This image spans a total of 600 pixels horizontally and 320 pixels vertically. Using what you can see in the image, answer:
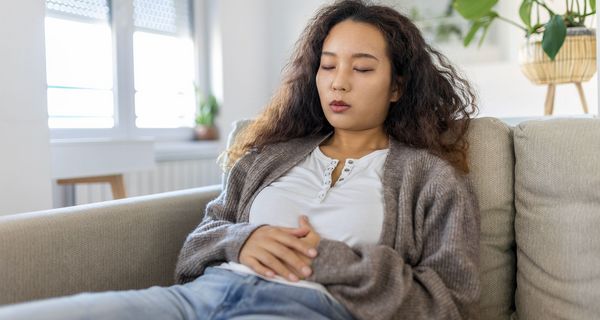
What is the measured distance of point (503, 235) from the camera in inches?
46.6

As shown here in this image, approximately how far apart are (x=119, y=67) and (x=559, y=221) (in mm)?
2356

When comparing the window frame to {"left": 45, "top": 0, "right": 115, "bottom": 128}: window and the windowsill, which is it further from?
the windowsill

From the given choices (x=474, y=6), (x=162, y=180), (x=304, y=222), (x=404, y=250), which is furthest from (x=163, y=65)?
(x=404, y=250)

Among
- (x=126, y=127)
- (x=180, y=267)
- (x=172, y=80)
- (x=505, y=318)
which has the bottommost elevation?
(x=505, y=318)

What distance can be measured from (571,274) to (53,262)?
38.0 inches

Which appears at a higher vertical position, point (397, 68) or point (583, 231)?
point (397, 68)

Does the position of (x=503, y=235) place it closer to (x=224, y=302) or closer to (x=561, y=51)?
(x=224, y=302)

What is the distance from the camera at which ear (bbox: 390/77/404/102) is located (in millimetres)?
1282

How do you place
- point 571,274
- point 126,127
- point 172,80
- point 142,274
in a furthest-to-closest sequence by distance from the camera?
Answer: point 172,80
point 126,127
point 142,274
point 571,274

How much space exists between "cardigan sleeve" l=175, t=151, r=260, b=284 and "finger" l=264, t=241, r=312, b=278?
2.7 inches

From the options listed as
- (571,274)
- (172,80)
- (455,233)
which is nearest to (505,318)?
(571,274)

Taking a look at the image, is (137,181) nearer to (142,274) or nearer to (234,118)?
(234,118)

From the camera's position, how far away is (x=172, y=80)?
325 centimetres

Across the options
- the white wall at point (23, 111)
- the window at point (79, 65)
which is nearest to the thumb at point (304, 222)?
the white wall at point (23, 111)
